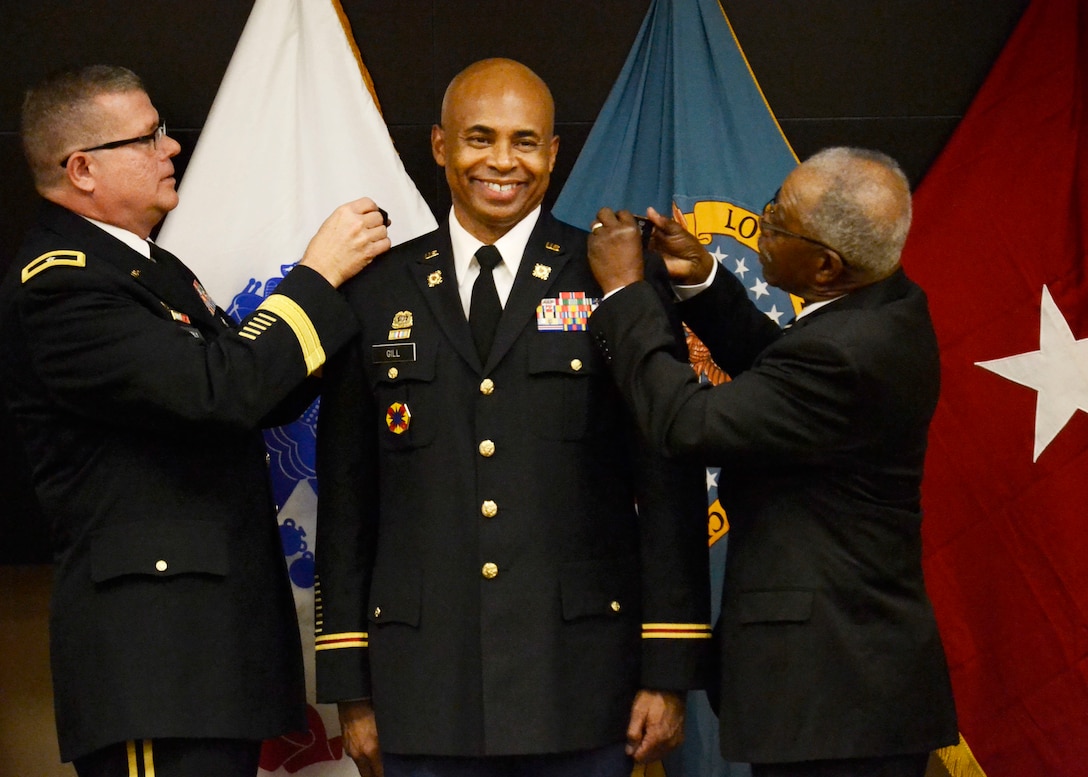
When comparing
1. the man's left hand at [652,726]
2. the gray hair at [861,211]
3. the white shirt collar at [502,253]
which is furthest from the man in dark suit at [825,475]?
the white shirt collar at [502,253]

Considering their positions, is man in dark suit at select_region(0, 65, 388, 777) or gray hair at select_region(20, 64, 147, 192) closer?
man in dark suit at select_region(0, 65, 388, 777)

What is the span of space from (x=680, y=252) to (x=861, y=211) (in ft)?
1.46

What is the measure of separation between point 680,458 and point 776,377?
220mm

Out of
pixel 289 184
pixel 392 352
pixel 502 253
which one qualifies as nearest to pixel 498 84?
pixel 502 253

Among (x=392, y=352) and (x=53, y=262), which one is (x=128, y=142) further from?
(x=392, y=352)

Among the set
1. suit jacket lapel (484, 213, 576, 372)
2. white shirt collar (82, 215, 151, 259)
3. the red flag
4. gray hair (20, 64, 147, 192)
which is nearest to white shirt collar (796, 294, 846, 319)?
suit jacket lapel (484, 213, 576, 372)

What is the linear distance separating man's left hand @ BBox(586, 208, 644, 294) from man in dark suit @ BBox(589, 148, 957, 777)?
0.04ft

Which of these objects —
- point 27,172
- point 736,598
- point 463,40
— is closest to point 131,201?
point 27,172

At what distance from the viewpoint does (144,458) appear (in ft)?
7.66

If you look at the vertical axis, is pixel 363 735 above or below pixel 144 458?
below

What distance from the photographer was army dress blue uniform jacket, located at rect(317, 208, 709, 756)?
225 centimetres

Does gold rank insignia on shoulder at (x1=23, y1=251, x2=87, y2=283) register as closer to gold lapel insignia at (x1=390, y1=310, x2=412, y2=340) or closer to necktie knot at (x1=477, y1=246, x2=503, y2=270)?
gold lapel insignia at (x1=390, y1=310, x2=412, y2=340)

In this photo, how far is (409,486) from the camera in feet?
7.61

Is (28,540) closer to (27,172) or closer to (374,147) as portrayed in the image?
(27,172)
